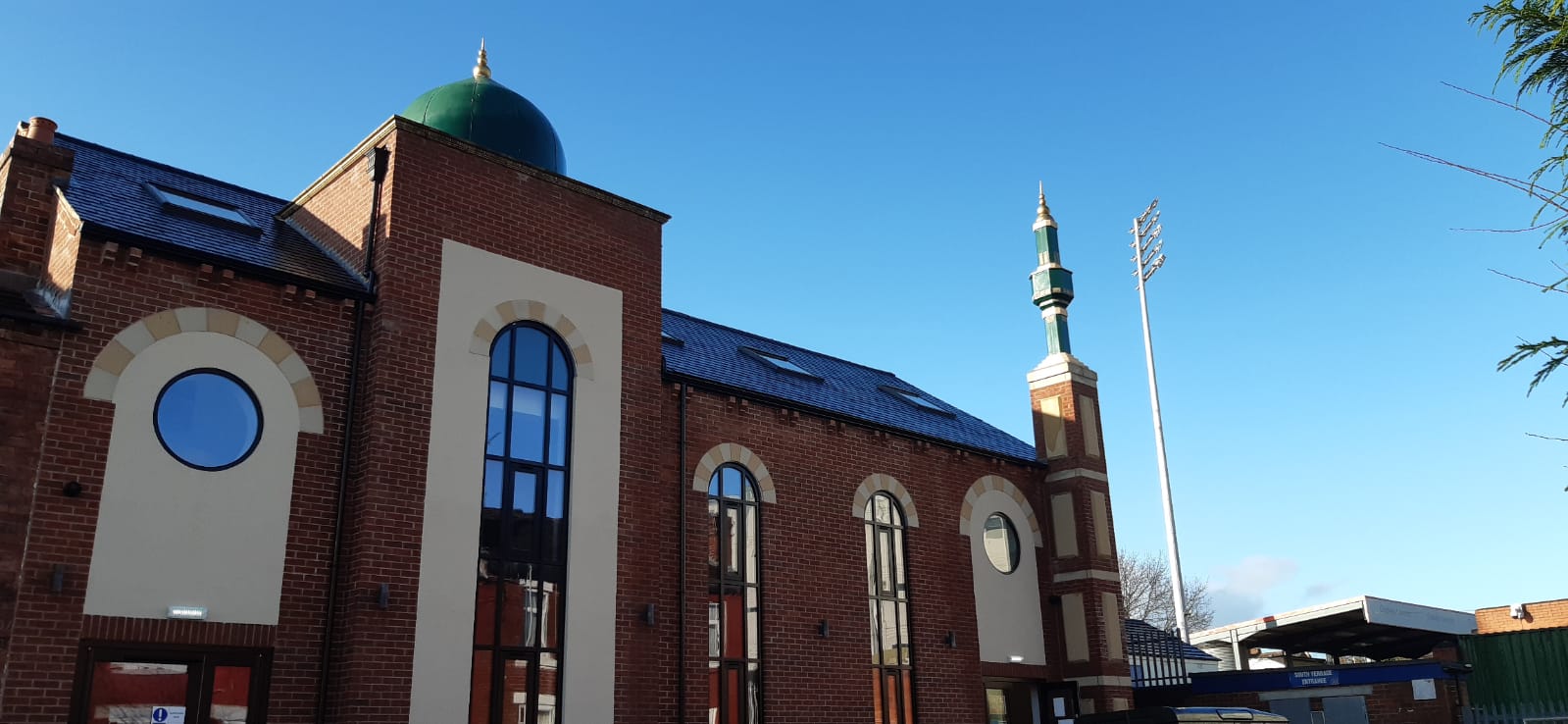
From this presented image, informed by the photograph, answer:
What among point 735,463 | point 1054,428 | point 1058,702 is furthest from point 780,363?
point 1058,702

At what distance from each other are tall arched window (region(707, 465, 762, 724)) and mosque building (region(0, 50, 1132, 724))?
0.15 feet

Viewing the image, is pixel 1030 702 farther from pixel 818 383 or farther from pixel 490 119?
pixel 490 119

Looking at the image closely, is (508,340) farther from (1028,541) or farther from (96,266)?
(1028,541)

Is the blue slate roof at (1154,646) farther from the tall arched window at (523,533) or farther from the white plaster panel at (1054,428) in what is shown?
the tall arched window at (523,533)

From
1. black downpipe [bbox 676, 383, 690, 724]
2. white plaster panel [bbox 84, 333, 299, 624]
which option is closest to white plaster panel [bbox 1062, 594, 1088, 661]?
black downpipe [bbox 676, 383, 690, 724]

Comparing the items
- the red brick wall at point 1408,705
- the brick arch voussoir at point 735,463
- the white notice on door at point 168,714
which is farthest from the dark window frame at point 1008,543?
the white notice on door at point 168,714

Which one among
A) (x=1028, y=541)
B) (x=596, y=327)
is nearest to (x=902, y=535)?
(x=1028, y=541)

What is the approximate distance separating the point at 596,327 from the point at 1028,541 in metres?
10.5

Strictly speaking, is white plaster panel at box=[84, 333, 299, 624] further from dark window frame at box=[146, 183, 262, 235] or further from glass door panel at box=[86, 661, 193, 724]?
dark window frame at box=[146, 183, 262, 235]

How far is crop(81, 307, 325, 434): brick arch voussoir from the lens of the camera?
12227mm

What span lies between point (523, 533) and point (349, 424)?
2524 mm

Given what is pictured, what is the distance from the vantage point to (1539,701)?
23.6m

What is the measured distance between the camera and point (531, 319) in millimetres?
15750

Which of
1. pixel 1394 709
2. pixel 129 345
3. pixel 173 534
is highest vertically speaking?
pixel 129 345
